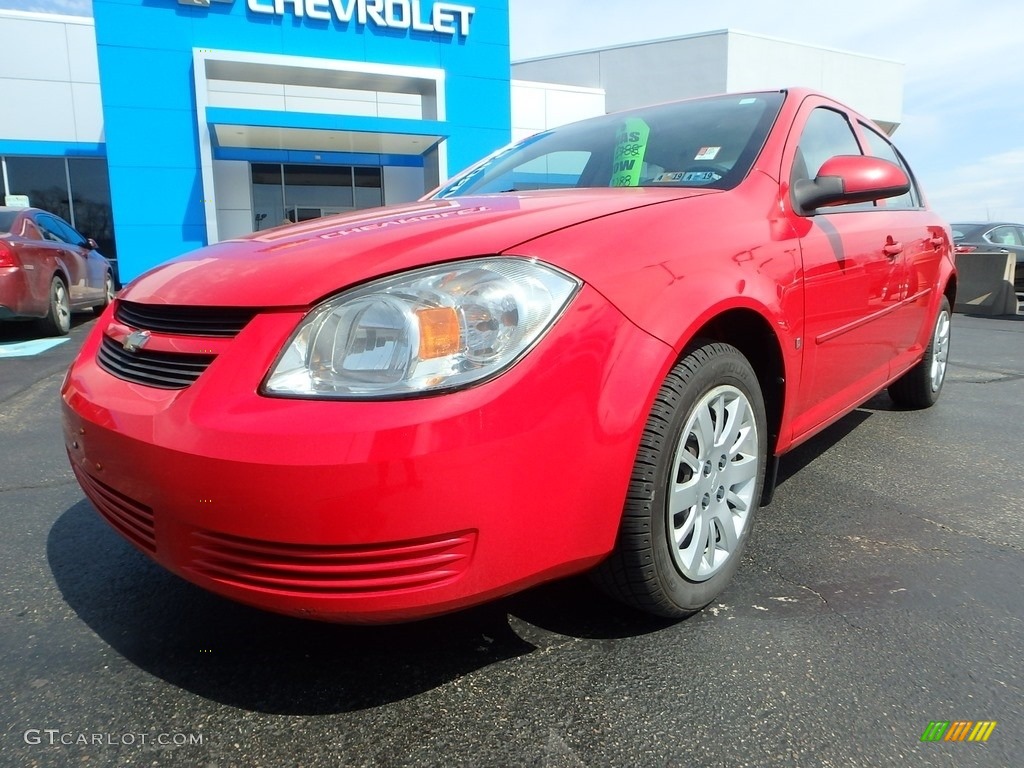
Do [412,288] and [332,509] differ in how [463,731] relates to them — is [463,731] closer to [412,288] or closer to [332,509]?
[332,509]

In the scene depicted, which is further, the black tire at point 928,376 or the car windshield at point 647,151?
the black tire at point 928,376

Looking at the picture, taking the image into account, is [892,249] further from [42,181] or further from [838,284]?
[42,181]

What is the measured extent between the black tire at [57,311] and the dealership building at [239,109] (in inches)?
283

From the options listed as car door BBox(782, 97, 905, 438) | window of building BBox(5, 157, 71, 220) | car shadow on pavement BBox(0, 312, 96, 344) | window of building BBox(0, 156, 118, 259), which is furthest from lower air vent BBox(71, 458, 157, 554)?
window of building BBox(5, 157, 71, 220)

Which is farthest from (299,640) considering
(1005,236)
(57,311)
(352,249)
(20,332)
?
(1005,236)

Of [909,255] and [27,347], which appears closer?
[909,255]

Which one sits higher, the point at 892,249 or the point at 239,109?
the point at 239,109

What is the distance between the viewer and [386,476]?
127 centimetres

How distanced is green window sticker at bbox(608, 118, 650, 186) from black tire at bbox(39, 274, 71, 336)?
7166 mm

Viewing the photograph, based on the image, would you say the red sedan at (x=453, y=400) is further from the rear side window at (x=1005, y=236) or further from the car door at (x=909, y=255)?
the rear side window at (x=1005, y=236)

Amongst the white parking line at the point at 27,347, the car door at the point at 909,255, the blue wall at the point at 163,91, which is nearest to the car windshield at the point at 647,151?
the car door at the point at 909,255

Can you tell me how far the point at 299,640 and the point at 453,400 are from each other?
0.89 metres

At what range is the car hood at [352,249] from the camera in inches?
57.9

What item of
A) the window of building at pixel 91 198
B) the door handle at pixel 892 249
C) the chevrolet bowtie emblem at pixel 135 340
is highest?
the window of building at pixel 91 198
